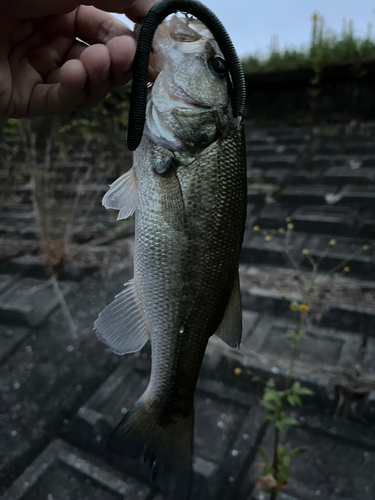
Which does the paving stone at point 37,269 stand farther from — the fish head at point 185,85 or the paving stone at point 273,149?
the paving stone at point 273,149

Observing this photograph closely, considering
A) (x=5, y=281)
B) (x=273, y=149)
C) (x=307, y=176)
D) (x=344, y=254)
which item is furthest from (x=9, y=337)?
(x=273, y=149)

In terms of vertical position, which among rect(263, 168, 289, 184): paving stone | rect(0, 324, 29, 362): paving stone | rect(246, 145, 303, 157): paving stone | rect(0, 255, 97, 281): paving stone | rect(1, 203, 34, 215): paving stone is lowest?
rect(0, 324, 29, 362): paving stone

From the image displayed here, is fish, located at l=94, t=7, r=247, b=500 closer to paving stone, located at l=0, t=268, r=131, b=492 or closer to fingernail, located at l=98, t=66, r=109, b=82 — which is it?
fingernail, located at l=98, t=66, r=109, b=82

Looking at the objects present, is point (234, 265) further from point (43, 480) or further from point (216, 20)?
point (43, 480)

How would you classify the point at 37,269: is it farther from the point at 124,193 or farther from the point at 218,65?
the point at 218,65

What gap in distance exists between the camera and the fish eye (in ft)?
2.97

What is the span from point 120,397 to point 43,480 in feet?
1.78

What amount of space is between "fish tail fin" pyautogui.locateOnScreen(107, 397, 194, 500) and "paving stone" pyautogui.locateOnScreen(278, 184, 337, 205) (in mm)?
3473

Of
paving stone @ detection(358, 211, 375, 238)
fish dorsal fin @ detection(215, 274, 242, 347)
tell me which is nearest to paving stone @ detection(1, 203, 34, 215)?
paving stone @ detection(358, 211, 375, 238)

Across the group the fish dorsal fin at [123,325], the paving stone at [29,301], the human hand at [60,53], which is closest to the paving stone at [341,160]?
the paving stone at [29,301]

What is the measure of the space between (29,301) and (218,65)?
2669 millimetres

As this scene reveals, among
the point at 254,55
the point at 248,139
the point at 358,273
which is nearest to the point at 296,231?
the point at 358,273

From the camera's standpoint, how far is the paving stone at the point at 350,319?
2449 mm

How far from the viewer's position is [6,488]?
5.75 ft
